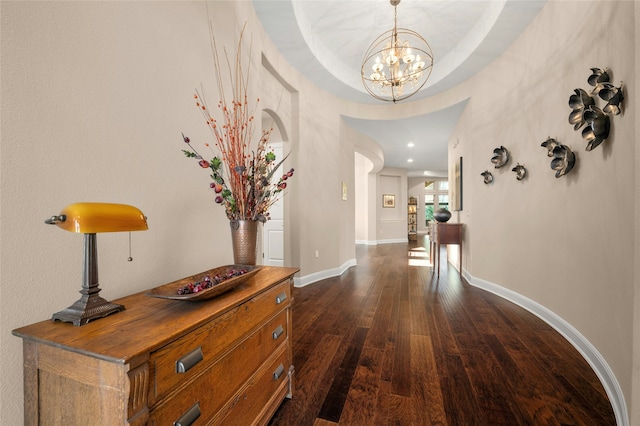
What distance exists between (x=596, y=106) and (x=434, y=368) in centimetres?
224

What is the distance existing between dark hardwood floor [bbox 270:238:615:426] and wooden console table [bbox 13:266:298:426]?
0.67 m

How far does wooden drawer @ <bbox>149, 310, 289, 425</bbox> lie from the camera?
83 centimetres

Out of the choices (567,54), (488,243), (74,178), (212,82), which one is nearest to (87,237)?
(74,178)

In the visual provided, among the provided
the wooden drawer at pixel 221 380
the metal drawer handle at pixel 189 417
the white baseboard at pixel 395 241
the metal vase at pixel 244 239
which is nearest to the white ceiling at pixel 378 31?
the metal vase at pixel 244 239

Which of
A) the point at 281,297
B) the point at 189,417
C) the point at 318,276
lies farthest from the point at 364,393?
the point at 318,276

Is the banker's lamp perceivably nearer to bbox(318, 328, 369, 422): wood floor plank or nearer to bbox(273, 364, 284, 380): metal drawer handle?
bbox(273, 364, 284, 380): metal drawer handle

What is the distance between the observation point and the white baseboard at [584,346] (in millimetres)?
1489

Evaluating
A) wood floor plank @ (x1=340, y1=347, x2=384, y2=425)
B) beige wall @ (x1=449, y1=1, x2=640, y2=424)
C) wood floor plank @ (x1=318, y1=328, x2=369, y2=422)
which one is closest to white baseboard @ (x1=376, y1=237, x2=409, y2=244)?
beige wall @ (x1=449, y1=1, x2=640, y2=424)

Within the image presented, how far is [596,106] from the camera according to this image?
188cm

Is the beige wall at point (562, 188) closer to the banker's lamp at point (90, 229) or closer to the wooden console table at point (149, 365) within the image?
the wooden console table at point (149, 365)

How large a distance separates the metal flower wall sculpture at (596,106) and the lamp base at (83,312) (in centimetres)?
283

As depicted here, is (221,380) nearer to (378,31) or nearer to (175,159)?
(175,159)

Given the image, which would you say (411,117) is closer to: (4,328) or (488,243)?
(488,243)

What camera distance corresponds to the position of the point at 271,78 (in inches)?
140
